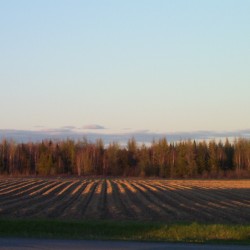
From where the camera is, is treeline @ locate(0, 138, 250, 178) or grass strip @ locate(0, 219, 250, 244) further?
treeline @ locate(0, 138, 250, 178)

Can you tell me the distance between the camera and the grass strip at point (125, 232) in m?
15.0

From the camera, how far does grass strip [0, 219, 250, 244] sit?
15.0m

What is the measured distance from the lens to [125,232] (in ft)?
53.6

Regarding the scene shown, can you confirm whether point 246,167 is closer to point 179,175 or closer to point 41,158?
point 179,175

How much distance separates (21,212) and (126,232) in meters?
12.5

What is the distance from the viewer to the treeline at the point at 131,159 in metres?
117

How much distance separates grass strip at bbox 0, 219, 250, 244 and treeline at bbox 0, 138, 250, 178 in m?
95.1

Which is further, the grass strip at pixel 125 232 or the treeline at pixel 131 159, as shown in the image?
the treeline at pixel 131 159

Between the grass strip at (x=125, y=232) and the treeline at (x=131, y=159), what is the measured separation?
9511 cm

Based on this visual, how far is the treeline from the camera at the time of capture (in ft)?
383

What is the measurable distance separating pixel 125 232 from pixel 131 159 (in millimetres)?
112803

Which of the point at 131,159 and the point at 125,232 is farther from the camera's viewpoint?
the point at 131,159

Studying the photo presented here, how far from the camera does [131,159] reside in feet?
423

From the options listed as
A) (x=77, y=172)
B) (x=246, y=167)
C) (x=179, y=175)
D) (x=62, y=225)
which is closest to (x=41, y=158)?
(x=77, y=172)
